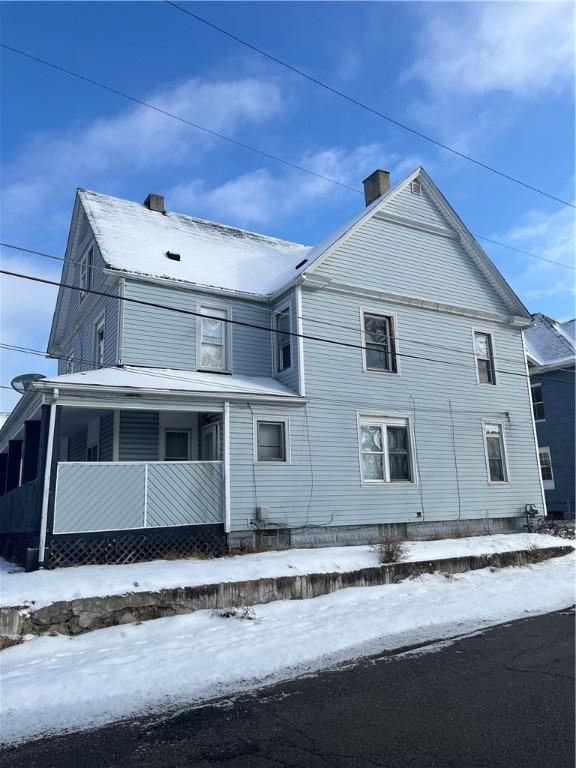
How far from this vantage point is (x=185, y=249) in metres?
16.6

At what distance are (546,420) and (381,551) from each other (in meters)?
16.2

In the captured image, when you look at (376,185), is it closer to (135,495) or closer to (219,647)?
(135,495)

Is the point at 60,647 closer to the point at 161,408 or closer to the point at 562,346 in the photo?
the point at 161,408

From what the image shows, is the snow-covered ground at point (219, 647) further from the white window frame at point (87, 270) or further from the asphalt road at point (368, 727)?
the white window frame at point (87, 270)

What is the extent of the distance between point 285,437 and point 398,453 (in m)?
3.51

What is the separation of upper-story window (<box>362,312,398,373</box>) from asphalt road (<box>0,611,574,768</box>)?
10.2 m

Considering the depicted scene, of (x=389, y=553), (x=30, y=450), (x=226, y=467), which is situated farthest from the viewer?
(x=30, y=450)

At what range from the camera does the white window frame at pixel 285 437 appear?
13.0 metres

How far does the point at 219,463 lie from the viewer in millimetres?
12383

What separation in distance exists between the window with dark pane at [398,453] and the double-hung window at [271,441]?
127 inches

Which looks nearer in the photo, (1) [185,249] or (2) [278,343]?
(2) [278,343]

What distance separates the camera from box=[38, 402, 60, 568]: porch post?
32.5 ft

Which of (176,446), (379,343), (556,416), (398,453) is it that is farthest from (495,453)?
(176,446)

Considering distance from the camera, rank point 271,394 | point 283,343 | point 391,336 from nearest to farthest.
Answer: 1. point 271,394
2. point 283,343
3. point 391,336
